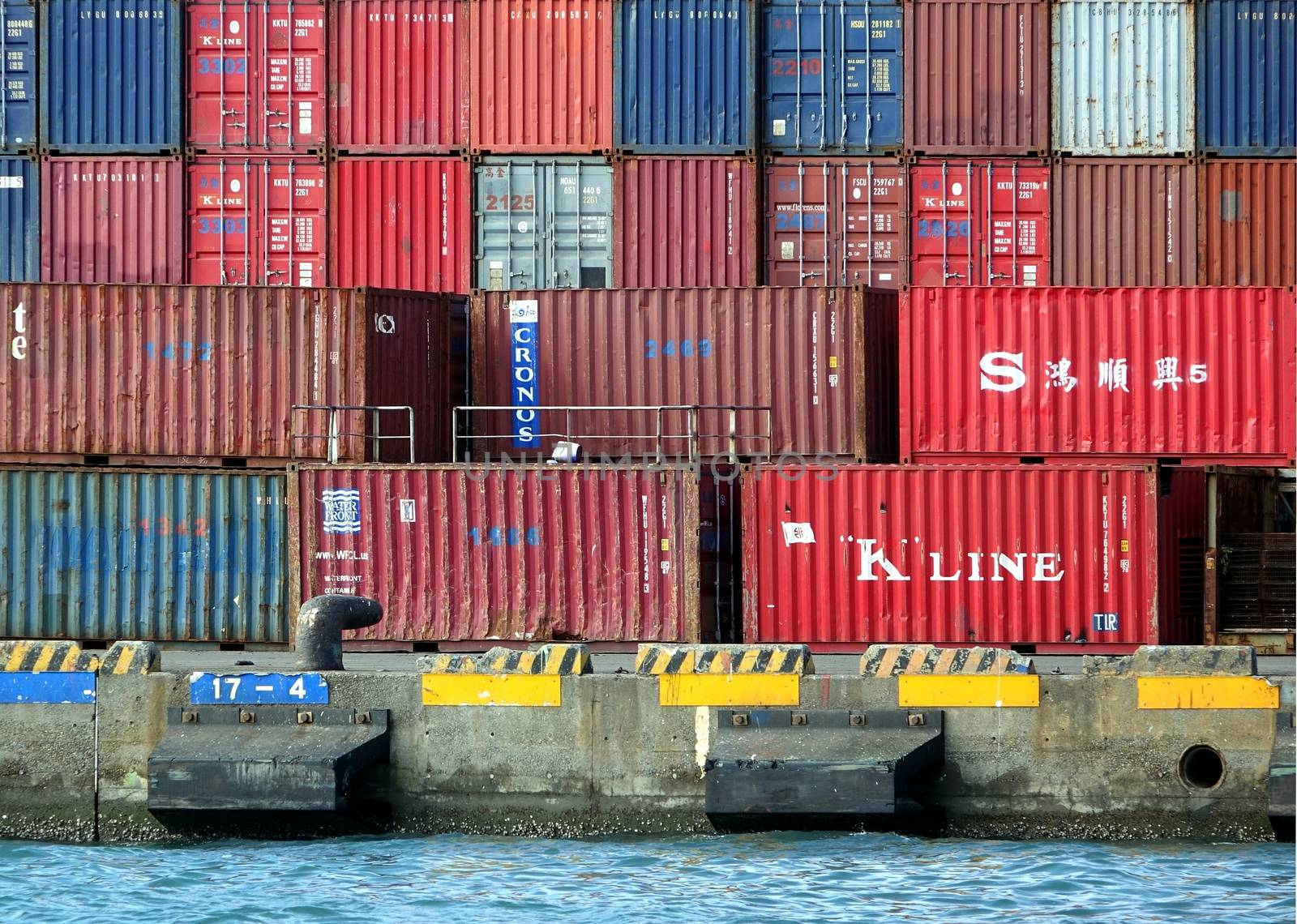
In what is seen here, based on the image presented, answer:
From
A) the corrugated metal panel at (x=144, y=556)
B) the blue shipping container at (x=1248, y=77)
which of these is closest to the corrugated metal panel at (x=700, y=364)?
the corrugated metal panel at (x=144, y=556)

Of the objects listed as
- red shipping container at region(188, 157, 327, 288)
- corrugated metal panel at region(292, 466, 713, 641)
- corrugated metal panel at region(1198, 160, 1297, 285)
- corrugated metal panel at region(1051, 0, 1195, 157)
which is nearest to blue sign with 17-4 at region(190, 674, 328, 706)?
corrugated metal panel at region(292, 466, 713, 641)

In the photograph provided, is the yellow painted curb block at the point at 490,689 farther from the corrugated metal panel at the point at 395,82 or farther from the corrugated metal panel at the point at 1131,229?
the corrugated metal panel at the point at 1131,229

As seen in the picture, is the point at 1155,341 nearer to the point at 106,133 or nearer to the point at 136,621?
the point at 136,621

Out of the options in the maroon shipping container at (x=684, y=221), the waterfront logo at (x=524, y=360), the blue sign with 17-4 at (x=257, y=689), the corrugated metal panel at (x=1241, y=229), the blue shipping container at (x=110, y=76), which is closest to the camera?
the blue sign with 17-4 at (x=257, y=689)

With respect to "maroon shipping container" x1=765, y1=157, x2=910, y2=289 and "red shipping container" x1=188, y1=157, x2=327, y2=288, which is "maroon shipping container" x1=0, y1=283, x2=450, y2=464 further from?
"maroon shipping container" x1=765, y1=157, x2=910, y2=289

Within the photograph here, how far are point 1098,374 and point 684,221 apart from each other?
759 cm

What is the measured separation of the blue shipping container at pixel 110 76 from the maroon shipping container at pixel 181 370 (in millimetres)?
6485

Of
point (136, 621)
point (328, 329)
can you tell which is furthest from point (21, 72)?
point (136, 621)

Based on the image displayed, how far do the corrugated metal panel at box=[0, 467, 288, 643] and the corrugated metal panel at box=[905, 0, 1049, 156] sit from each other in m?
11.9

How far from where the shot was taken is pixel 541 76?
27.0 metres

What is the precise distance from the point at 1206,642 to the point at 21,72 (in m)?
18.7

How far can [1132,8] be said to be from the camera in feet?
89.1

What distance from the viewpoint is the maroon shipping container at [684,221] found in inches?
1043

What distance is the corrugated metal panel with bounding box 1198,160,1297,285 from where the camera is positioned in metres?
26.6
